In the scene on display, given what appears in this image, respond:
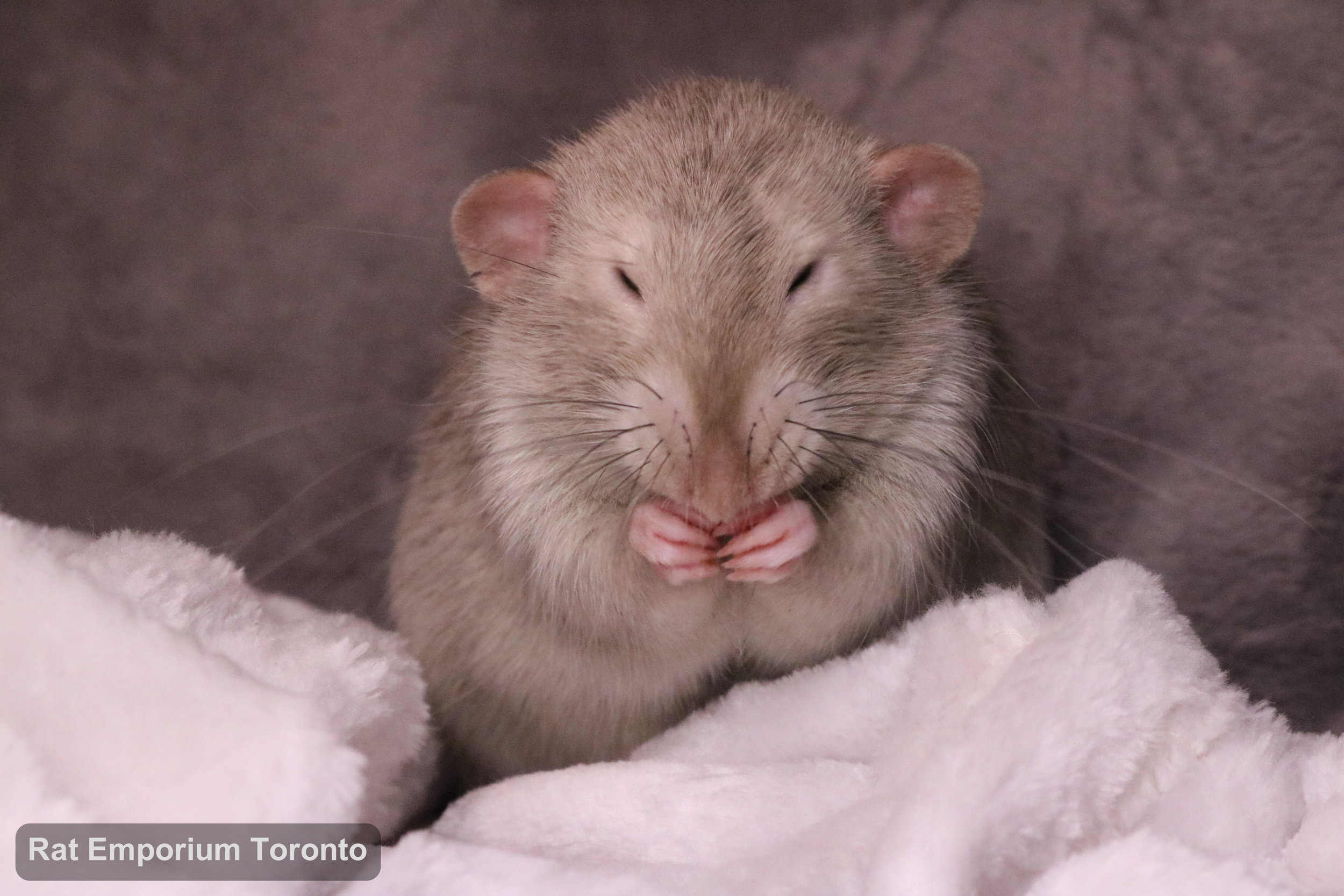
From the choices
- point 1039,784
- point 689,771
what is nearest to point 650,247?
point 689,771

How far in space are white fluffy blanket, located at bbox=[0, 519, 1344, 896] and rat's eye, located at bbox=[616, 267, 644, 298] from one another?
59 cm

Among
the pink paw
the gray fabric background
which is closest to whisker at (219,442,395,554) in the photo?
the gray fabric background

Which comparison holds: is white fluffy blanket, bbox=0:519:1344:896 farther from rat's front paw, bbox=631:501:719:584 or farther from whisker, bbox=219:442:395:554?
whisker, bbox=219:442:395:554

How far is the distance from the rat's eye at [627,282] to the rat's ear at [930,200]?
0.42 meters

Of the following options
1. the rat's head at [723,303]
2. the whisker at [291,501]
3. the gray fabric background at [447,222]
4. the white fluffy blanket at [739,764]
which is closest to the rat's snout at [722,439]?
the rat's head at [723,303]

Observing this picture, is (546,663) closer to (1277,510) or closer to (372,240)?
(372,240)

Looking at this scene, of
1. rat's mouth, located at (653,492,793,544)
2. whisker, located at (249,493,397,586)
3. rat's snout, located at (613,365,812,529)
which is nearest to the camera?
rat's snout, located at (613,365,812,529)

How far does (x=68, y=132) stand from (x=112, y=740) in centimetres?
171

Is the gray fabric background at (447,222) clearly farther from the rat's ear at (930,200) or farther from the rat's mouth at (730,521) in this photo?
the rat's mouth at (730,521)

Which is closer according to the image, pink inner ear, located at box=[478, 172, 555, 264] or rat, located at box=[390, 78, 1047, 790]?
rat, located at box=[390, 78, 1047, 790]

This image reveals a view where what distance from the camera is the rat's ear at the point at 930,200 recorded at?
1.73 m

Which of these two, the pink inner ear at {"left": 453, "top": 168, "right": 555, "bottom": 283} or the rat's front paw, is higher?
the pink inner ear at {"left": 453, "top": 168, "right": 555, "bottom": 283}

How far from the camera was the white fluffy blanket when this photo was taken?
1.22 metres

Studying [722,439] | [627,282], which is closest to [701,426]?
[722,439]
